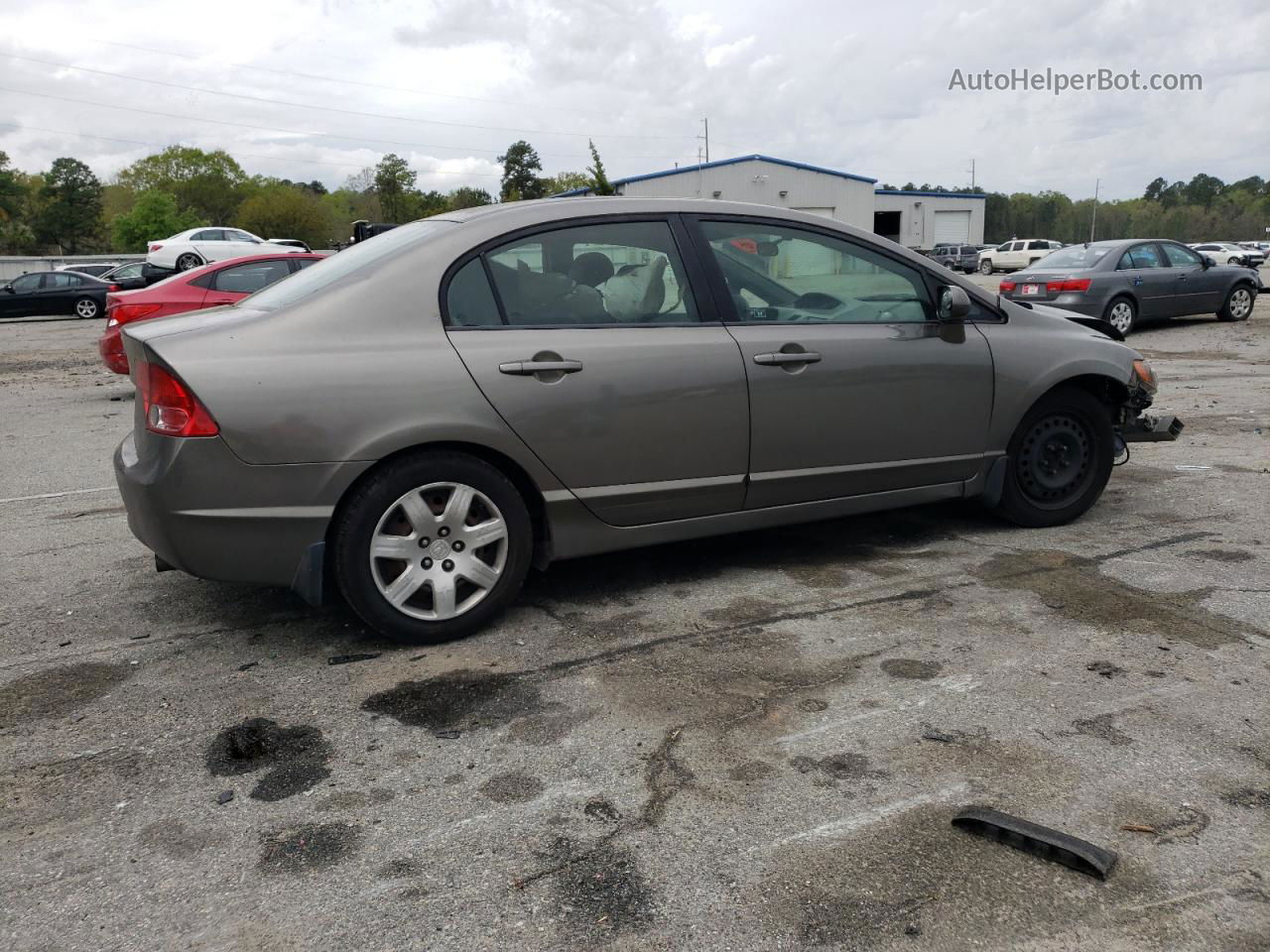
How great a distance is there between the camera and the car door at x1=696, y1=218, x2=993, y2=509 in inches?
181

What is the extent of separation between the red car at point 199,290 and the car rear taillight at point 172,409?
6742 mm

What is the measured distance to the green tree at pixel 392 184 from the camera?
255 ft

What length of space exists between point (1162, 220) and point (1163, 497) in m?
112

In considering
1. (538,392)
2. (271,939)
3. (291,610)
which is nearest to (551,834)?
(271,939)

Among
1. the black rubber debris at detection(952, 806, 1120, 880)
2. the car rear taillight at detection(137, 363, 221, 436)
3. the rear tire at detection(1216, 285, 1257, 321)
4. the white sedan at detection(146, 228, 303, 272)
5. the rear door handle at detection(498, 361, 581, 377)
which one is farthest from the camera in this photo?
the white sedan at detection(146, 228, 303, 272)

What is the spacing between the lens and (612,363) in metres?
4.22

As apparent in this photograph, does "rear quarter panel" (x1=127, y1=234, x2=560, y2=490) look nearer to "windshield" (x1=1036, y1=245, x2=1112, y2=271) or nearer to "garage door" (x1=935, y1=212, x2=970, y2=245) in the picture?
"windshield" (x1=1036, y1=245, x2=1112, y2=271)

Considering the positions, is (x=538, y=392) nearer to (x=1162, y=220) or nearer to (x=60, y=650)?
(x=60, y=650)

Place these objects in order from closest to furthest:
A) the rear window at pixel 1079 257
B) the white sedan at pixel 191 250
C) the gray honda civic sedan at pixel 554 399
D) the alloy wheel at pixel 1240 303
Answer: the gray honda civic sedan at pixel 554 399, the rear window at pixel 1079 257, the alloy wheel at pixel 1240 303, the white sedan at pixel 191 250

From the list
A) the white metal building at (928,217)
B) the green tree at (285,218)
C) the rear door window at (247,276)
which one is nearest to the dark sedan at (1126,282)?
the rear door window at (247,276)

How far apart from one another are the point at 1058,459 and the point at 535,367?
116 inches

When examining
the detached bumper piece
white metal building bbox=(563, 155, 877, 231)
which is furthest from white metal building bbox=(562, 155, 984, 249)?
the detached bumper piece

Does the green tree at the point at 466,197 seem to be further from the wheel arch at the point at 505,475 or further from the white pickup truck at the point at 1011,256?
the wheel arch at the point at 505,475

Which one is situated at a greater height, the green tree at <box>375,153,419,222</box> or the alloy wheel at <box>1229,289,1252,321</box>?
the green tree at <box>375,153,419,222</box>
